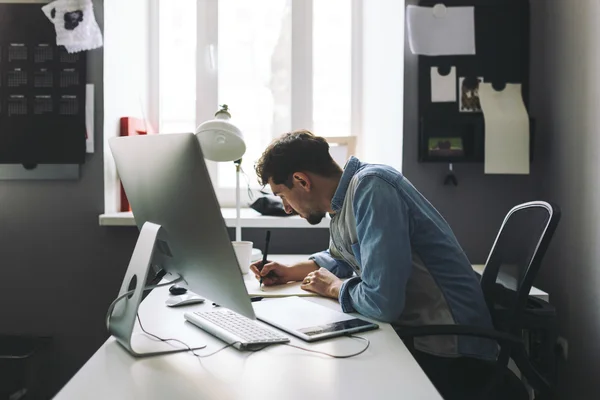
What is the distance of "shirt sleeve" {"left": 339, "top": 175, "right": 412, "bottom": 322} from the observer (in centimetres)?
119

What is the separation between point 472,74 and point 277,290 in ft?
3.91

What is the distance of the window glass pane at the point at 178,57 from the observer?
2623mm

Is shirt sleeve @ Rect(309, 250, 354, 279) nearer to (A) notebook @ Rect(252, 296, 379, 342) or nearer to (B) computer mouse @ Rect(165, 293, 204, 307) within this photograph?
(A) notebook @ Rect(252, 296, 379, 342)

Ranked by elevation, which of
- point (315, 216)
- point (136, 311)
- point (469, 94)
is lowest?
point (136, 311)

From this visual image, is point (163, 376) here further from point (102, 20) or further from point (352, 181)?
point (102, 20)

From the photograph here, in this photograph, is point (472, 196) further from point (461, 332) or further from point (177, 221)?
point (177, 221)

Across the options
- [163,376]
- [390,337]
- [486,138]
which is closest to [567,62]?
[486,138]

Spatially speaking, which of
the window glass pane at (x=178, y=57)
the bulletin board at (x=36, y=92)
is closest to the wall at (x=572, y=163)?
the window glass pane at (x=178, y=57)

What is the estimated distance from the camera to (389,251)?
1191 millimetres

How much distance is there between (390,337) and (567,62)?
1.36 m

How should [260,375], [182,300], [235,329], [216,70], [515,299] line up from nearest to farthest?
1. [260,375]
2. [235,329]
3. [515,299]
4. [182,300]
5. [216,70]

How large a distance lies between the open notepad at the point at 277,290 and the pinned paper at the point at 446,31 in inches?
42.0

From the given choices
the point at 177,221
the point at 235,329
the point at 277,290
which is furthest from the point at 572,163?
the point at 177,221

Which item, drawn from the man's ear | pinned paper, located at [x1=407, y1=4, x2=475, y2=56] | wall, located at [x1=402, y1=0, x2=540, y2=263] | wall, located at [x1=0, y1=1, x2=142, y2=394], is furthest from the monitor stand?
pinned paper, located at [x1=407, y1=4, x2=475, y2=56]
